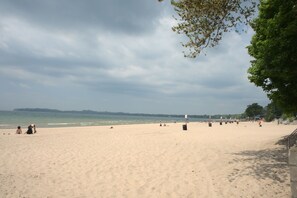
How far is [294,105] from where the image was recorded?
14.0 m

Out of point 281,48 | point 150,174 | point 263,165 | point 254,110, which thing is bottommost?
point 150,174

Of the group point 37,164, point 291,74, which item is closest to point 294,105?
point 291,74

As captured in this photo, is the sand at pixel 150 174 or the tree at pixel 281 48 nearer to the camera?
the sand at pixel 150 174

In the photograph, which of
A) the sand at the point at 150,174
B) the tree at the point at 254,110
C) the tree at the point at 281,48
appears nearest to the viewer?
the sand at the point at 150,174

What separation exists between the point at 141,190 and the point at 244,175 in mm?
3968

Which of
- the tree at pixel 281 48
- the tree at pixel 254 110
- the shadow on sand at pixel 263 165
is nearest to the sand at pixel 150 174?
the shadow on sand at pixel 263 165

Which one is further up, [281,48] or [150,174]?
[281,48]

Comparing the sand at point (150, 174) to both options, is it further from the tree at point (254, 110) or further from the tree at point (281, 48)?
the tree at point (254, 110)

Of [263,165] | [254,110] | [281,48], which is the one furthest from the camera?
[254,110]

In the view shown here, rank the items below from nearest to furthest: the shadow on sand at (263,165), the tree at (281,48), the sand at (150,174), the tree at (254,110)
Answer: the sand at (150,174)
the shadow on sand at (263,165)
the tree at (281,48)
the tree at (254,110)

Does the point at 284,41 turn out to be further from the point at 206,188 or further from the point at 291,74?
the point at 206,188

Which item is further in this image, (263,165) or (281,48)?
(263,165)

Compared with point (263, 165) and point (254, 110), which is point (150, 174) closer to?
point (263, 165)

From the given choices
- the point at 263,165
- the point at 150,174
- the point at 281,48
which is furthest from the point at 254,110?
the point at 150,174
